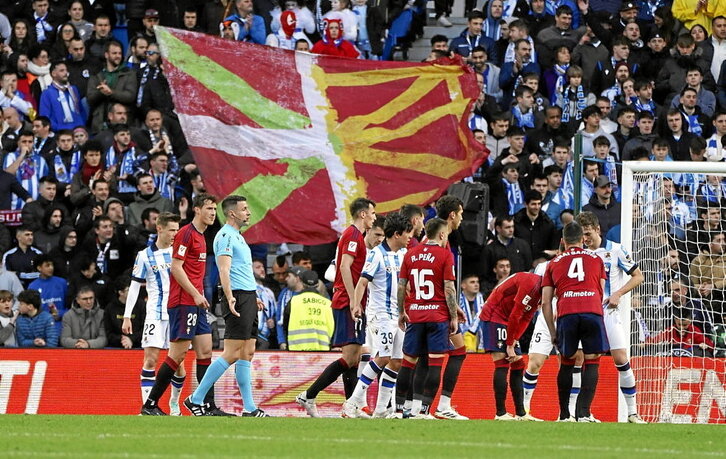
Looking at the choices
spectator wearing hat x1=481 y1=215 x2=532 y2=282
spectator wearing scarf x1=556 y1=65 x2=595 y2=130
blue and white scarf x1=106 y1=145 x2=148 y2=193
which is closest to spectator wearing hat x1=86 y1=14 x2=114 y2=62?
blue and white scarf x1=106 y1=145 x2=148 y2=193

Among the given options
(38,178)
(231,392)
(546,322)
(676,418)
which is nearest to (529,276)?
(546,322)

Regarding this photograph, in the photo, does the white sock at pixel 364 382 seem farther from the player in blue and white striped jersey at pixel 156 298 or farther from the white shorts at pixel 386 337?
the player in blue and white striped jersey at pixel 156 298

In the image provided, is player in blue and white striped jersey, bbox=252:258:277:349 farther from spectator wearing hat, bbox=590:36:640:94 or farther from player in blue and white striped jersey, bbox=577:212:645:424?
spectator wearing hat, bbox=590:36:640:94

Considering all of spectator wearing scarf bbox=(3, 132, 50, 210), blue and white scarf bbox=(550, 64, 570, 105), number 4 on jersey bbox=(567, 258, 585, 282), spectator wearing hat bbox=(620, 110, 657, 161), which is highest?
blue and white scarf bbox=(550, 64, 570, 105)

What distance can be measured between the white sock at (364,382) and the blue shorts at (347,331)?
0.95 feet

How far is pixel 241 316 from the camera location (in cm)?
1365

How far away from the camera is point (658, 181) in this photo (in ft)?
54.7

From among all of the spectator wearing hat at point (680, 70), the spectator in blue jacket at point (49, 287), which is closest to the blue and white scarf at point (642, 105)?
the spectator wearing hat at point (680, 70)

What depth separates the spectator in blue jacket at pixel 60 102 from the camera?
21484mm

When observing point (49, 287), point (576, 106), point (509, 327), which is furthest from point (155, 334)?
point (576, 106)

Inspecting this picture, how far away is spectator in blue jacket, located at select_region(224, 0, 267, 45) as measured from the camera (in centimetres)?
2281

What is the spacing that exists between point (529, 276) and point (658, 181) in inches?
109

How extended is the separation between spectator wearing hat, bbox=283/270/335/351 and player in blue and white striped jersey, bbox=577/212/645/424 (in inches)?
160

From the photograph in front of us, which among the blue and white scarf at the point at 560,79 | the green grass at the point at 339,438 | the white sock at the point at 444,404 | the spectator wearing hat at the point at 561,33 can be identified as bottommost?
the white sock at the point at 444,404
